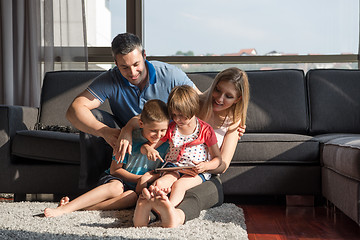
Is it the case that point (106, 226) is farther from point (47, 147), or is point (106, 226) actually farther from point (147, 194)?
point (47, 147)

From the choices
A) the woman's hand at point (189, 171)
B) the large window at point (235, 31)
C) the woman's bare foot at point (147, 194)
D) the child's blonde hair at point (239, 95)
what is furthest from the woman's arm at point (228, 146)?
the large window at point (235, 31)

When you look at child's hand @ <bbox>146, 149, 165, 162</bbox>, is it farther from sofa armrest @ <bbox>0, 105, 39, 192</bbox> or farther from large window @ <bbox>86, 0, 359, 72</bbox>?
large window @ <bbox>86, 0, 359, 72</bbox>

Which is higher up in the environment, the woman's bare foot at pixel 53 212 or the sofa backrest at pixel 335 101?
the sofa backrest at pixel 335 101

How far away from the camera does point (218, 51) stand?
3.91m

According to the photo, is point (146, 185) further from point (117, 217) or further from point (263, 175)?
point (263, 175)

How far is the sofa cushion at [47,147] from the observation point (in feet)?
8.18

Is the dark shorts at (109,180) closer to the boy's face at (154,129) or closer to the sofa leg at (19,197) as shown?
the boy's face at (154,129)

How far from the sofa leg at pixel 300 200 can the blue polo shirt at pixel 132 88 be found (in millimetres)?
893

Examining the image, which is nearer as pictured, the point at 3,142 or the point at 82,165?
the point at 82,165

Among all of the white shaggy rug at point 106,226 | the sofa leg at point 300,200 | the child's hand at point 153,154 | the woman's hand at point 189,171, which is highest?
the child's hand at point 153,154

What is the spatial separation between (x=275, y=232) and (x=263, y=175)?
60 cm

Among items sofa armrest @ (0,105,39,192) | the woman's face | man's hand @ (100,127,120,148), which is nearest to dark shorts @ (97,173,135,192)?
man's hand @ (100,127,120,148)

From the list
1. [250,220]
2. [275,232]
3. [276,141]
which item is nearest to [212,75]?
[276,141]

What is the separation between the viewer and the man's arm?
2.01 meters
